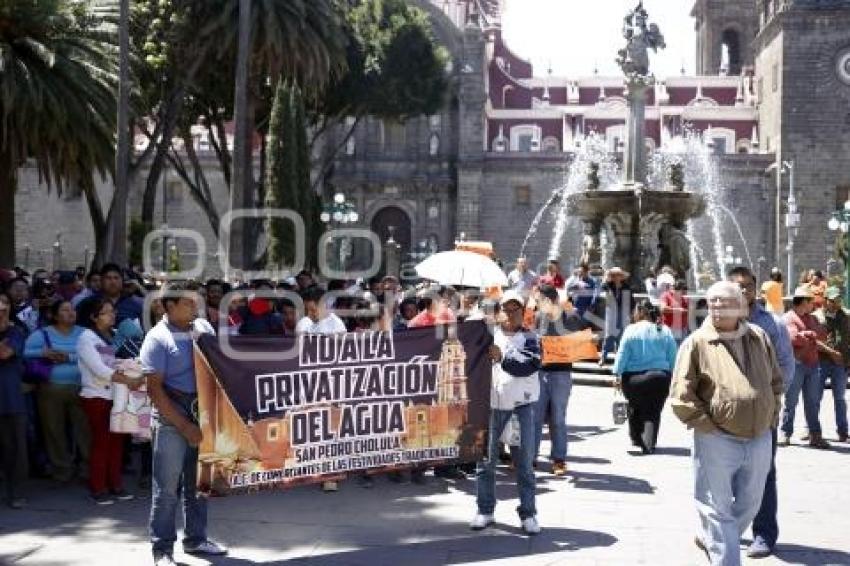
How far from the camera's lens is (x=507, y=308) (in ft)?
24.1

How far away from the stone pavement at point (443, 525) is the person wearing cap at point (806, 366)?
48.0 inches

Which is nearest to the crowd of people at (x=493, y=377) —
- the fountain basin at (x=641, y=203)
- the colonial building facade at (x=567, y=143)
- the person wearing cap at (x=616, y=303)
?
the person wearing cap at (x=616, y=303)

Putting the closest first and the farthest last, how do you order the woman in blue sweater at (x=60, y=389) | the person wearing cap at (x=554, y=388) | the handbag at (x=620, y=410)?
the woman in blue sweater at (x=60, y=389) < the person wearing cap at (x=554, y=388) < the handbag at (x=620, y=410)

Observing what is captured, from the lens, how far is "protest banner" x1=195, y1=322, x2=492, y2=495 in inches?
267

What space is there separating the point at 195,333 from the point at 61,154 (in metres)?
12.0

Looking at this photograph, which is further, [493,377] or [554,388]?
[554,388]

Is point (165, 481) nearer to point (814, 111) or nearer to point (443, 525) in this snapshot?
point (443, 525)

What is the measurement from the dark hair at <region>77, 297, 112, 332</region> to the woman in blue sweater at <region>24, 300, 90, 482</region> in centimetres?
14

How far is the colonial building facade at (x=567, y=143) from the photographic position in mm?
46625

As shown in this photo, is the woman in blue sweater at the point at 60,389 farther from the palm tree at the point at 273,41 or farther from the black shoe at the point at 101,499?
the palm tree at the point at 273,41

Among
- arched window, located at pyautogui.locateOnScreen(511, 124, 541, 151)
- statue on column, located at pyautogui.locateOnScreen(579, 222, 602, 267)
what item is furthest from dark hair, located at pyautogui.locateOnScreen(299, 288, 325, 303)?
arched window, located at pyautogui.locateOnScreen(511, 124, 541, 151)

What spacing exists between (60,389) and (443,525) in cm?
344

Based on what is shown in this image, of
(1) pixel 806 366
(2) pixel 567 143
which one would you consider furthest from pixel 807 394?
(2) pixel 567 143

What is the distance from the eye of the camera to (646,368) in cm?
1016
